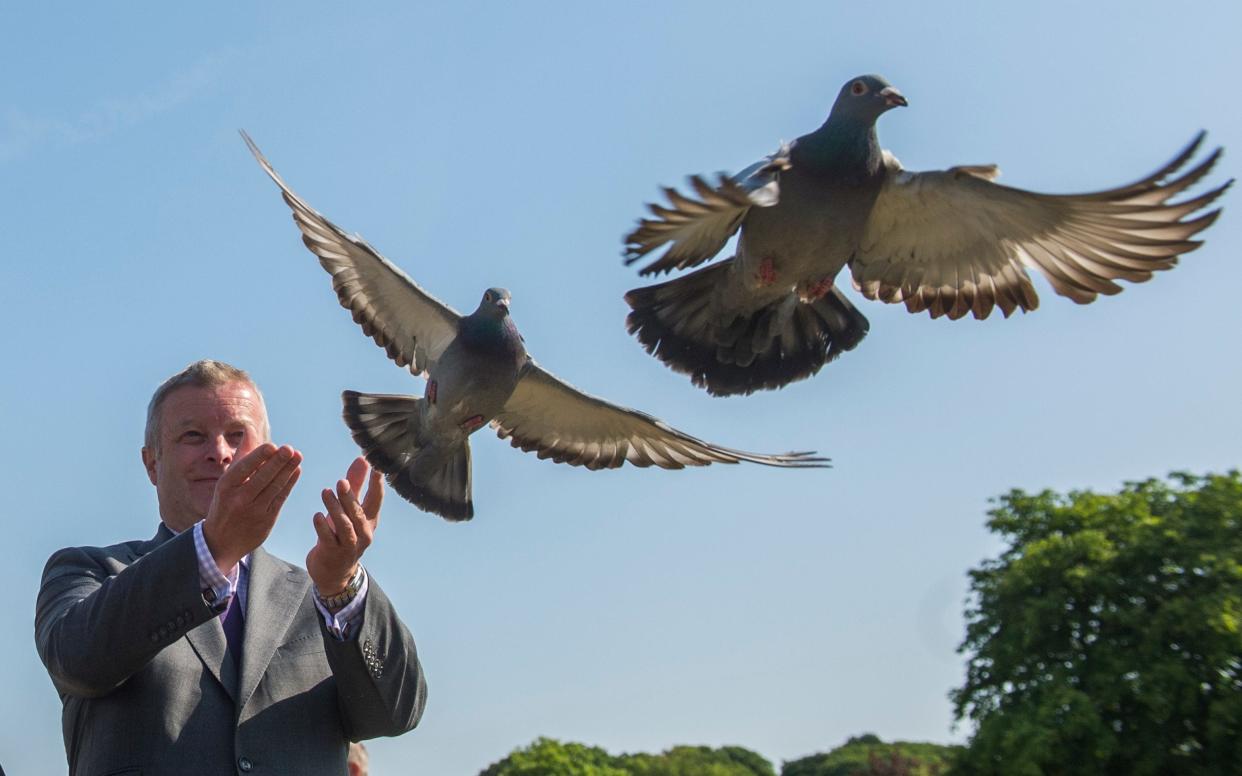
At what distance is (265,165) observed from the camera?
18.5ft

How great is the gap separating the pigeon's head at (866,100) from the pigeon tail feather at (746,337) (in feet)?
2.11

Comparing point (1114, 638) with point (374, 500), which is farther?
point (1114, 638)

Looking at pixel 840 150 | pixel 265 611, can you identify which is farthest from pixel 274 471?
pixel 840 150

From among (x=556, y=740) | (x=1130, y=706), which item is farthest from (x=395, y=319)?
(x=556, y=740)

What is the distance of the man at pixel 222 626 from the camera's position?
4.89 metres

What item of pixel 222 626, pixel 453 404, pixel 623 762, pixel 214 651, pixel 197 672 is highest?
pixel 623 762

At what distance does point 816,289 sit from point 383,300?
2.59 m

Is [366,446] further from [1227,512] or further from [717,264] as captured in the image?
[1227,512]

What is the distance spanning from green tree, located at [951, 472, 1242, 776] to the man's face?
1172 inches

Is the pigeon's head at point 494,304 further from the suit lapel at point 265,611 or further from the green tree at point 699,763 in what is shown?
the green tree at point 699,763

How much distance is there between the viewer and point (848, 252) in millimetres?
4715

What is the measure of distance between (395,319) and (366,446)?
61 cm

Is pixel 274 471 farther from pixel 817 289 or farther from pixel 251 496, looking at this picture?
pixel 817 289

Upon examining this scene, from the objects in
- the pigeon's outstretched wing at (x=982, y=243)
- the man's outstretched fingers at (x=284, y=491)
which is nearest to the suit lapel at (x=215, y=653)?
the man's outstretched fingers at (x=284, y=491)
